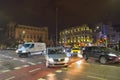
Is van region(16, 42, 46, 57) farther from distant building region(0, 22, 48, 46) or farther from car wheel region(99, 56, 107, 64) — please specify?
distant building region(0, 22, 48, 46)

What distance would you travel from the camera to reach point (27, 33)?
14375cm

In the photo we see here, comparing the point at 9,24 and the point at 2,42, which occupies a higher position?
the point at 9,24

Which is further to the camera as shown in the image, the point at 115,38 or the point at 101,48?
the point at 115,38

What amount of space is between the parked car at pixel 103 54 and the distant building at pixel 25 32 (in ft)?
327

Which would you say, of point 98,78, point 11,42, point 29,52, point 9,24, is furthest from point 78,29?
point 98,78

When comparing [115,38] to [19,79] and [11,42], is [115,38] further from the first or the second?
[19,79]

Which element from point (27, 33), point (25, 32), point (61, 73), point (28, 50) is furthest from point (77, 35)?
point (61, 73)

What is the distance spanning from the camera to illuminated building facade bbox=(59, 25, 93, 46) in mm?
143650

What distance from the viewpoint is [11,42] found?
109938 millimetres

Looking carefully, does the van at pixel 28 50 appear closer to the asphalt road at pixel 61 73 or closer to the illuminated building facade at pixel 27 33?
the asphalt road at pixel 61 73

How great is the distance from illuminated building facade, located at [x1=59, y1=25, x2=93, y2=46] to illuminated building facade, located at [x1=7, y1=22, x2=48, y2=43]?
15653mm

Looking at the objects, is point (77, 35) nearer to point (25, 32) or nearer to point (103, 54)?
point (25, 32)

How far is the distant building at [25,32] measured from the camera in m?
132

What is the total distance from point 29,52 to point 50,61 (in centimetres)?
1741
